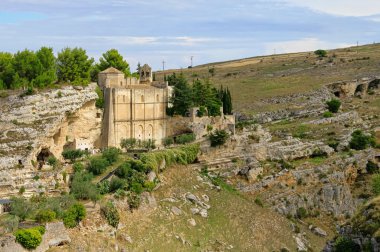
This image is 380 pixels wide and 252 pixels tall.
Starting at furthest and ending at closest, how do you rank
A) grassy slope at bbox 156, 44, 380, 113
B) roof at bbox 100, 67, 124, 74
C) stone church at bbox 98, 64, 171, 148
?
grassy slope at bbox 156, 44, 380, 113, roof at bbox 100, 67, 124, 74, stone church at bbox 98, 64, 171, 148

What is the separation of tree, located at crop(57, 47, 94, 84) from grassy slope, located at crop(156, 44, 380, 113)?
90.3 ft

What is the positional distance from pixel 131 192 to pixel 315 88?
5077cm

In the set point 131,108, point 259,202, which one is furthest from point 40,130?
point 259,202

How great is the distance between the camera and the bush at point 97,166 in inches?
1958

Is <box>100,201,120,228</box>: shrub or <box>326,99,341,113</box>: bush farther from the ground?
<box>326,99,341,113</box>: bush

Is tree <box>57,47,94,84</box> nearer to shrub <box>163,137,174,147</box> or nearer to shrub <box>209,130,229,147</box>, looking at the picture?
shrub <box>163,137,174,147</box>

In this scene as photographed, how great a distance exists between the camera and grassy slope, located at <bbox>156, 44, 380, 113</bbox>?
3602 inches

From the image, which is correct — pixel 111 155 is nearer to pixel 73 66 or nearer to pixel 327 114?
pixel 73 66

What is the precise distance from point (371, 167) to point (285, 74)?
1734 inches

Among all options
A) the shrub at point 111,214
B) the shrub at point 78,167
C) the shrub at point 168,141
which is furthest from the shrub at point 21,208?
the shrub at point 168,141

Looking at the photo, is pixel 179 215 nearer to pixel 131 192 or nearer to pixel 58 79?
pixel 131 192

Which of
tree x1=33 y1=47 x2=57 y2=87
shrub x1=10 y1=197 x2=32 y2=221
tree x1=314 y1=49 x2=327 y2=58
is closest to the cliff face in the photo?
tree x1=33 y1=47 x2=57 y2=87

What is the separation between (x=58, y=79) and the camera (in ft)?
193

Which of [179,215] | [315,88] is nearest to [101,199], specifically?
[179,215]
